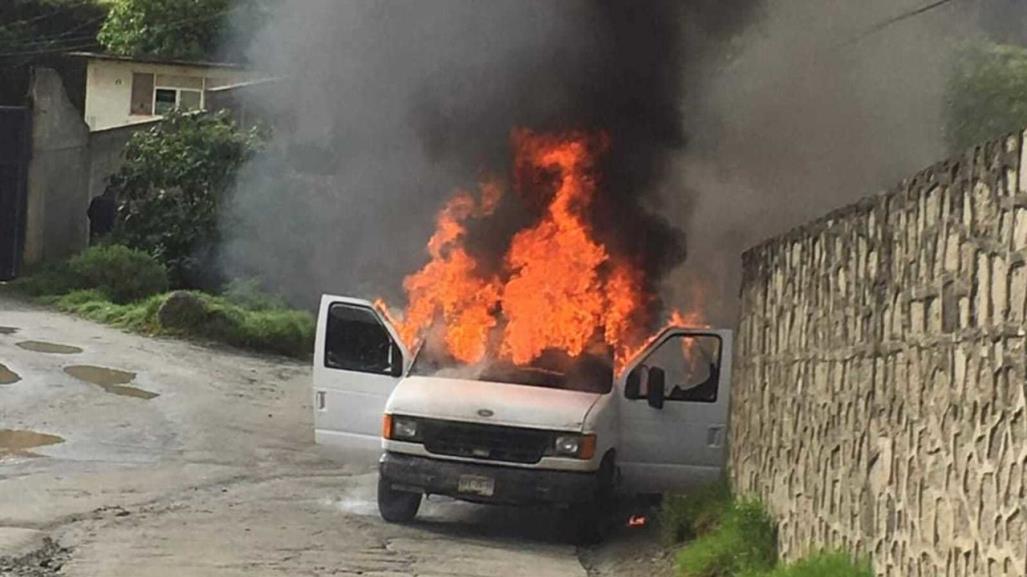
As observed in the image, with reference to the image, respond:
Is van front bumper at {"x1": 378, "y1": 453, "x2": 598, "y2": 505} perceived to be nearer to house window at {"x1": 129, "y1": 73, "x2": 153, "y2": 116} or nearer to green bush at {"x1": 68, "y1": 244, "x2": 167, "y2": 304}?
green bush at {"x1": 68, "y1": 244, "x2": 167, "y2": 304}

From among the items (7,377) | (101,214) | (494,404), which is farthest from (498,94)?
(101,214)

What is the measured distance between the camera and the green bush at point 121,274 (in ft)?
81.9

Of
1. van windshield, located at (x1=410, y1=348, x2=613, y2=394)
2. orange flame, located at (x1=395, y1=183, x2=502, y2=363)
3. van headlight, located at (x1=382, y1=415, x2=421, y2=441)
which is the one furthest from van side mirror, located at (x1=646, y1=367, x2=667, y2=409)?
van headlight, located at (x1=382, y1=415, x2=421, y2=441)

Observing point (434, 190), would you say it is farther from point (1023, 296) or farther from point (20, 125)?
point (20, 125)

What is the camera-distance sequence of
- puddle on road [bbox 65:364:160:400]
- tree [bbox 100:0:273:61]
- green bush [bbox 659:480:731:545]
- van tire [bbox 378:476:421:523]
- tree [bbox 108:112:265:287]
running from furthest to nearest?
1. tree [bbox 100:0:273:61]
2. tree [bbox 108:112:265:287]
3. puddle on road [bbox 65:364:160:400]
4. van tire [bbox 378:476:421:523]
5. green bush [bbox 659:480:731:545]

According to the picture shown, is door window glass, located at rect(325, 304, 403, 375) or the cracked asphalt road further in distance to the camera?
door window glass, located at rect(325, 304, 403, 375)

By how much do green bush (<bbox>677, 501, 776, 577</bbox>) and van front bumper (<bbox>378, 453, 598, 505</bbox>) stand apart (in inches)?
40.7

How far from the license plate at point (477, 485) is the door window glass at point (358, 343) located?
142cm

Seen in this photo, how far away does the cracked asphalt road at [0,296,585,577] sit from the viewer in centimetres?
976

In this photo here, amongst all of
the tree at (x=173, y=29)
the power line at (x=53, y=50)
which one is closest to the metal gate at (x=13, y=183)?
the tree at (x=173, y=29)

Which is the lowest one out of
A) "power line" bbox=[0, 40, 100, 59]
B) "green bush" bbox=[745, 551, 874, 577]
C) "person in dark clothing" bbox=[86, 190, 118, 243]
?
"green bush" bbox=[745, 551, 874, 577]

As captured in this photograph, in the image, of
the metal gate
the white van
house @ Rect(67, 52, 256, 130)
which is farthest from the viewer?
house @ Rect(67, 52, 256, 130)

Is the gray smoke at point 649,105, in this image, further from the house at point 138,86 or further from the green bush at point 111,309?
the house at point 138,86

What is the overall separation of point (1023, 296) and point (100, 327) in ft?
62.2
